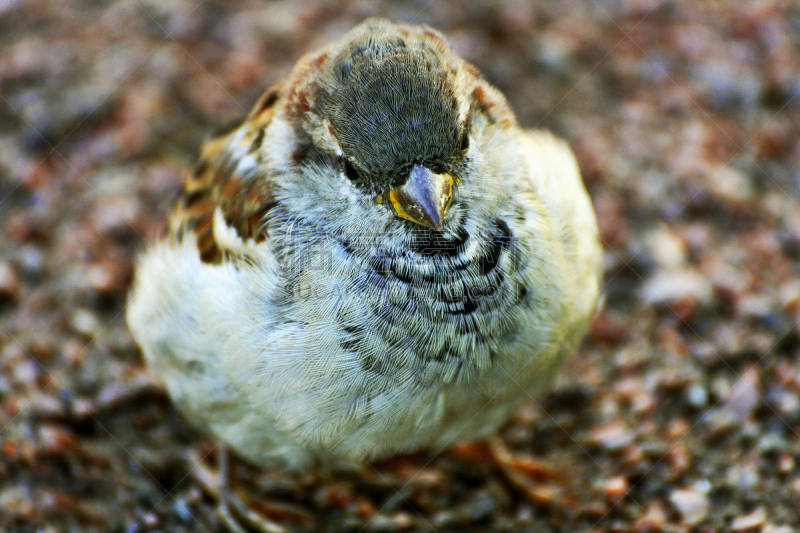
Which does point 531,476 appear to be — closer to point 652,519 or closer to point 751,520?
point 652,519

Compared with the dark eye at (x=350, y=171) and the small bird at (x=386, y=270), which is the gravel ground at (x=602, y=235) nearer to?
the small bird at (x=386, y=270)

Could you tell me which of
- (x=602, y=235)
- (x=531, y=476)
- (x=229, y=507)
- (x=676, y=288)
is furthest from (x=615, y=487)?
(x=229, y=507)

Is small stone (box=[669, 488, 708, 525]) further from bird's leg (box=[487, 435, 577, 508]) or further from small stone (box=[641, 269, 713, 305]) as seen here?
small stone (box=[641, 269, 713, 305])

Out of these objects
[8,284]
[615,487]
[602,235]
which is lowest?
[8,284]

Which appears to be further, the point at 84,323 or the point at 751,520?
the point at 84,323

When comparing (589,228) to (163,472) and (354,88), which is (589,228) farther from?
(163,472)

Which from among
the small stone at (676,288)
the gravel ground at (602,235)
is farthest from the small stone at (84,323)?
the small stone at (676,288)

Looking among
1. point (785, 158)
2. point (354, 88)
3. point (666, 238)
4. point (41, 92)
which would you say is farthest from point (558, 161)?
point (41, 92)
